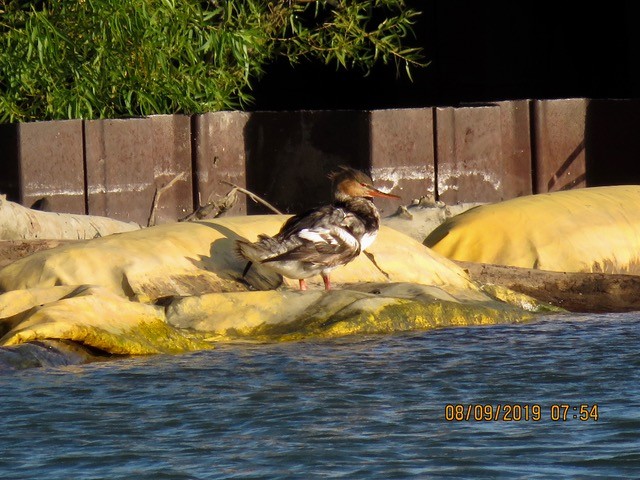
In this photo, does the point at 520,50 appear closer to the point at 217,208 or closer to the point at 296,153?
the point at 296,153

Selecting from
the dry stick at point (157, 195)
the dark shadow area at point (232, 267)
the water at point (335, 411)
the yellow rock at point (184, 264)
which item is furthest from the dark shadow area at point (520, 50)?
the water at point (335, 411)

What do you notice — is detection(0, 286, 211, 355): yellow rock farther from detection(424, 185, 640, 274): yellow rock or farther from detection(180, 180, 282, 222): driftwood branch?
detection(424, 185, 640, 274): yellow rock

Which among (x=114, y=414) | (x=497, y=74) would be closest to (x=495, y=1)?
(x=497, y=74)

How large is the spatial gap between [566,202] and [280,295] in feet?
12.5

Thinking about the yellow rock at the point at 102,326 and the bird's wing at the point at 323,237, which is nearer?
the yellow rock at the point at 102,326

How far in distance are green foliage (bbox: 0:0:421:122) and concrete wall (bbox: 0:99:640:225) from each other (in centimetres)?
60

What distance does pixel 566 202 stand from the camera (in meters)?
12.6

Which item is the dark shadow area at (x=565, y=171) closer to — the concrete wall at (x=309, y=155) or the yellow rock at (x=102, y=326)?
the concrete wall at (x=309, y=155)

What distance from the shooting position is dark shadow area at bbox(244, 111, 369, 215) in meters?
14.2

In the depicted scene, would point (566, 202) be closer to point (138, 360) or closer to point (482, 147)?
point (482, 147)

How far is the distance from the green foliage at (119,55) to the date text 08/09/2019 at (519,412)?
274 inches

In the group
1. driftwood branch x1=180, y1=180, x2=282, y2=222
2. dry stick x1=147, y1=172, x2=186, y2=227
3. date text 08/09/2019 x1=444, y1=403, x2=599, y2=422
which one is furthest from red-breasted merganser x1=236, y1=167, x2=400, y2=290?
date text 08/09/2019 x1=444, y1=403, x2=599, y2=422

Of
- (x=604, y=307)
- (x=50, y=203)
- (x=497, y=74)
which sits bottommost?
(x=604, y=307)

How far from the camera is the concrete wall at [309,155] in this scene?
1309 cm
